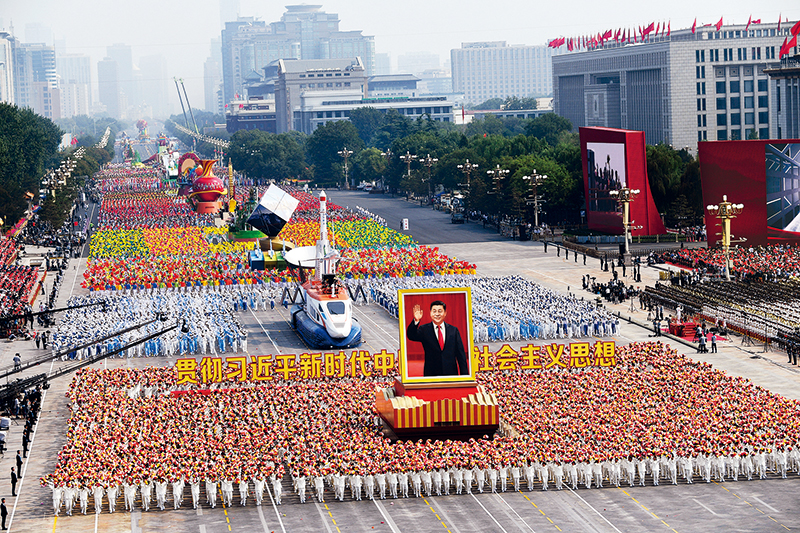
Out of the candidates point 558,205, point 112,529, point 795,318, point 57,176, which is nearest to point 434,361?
point 112,529

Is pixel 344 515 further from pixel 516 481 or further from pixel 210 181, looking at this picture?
pixel 210 181

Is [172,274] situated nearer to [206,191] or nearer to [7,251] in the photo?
[7,251]

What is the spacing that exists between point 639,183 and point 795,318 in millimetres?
32168

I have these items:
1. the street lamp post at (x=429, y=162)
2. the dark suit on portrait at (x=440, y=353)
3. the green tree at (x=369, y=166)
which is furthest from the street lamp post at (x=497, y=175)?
the dark suit on portrait at (x=440, y=353)

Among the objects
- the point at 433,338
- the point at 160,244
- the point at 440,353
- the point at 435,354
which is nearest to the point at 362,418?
the point at 435,354

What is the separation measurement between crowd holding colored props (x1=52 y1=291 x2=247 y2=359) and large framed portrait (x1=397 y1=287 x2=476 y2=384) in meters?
14.6

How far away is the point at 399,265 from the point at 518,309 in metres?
17.6

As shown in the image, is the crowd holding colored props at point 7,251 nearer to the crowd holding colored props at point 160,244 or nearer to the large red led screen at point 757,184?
the crowd holding colored props at point 160,244

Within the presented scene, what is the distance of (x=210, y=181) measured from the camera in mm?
126250

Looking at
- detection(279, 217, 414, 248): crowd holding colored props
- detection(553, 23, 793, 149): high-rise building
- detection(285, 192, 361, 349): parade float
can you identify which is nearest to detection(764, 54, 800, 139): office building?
detection(553, 23, 793, 149): high-rise building

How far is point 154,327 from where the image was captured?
55.5 meters

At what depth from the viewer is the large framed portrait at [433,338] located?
3888cm

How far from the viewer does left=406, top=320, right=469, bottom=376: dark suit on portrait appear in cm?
3894

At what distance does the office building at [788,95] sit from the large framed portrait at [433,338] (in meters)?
85.5
